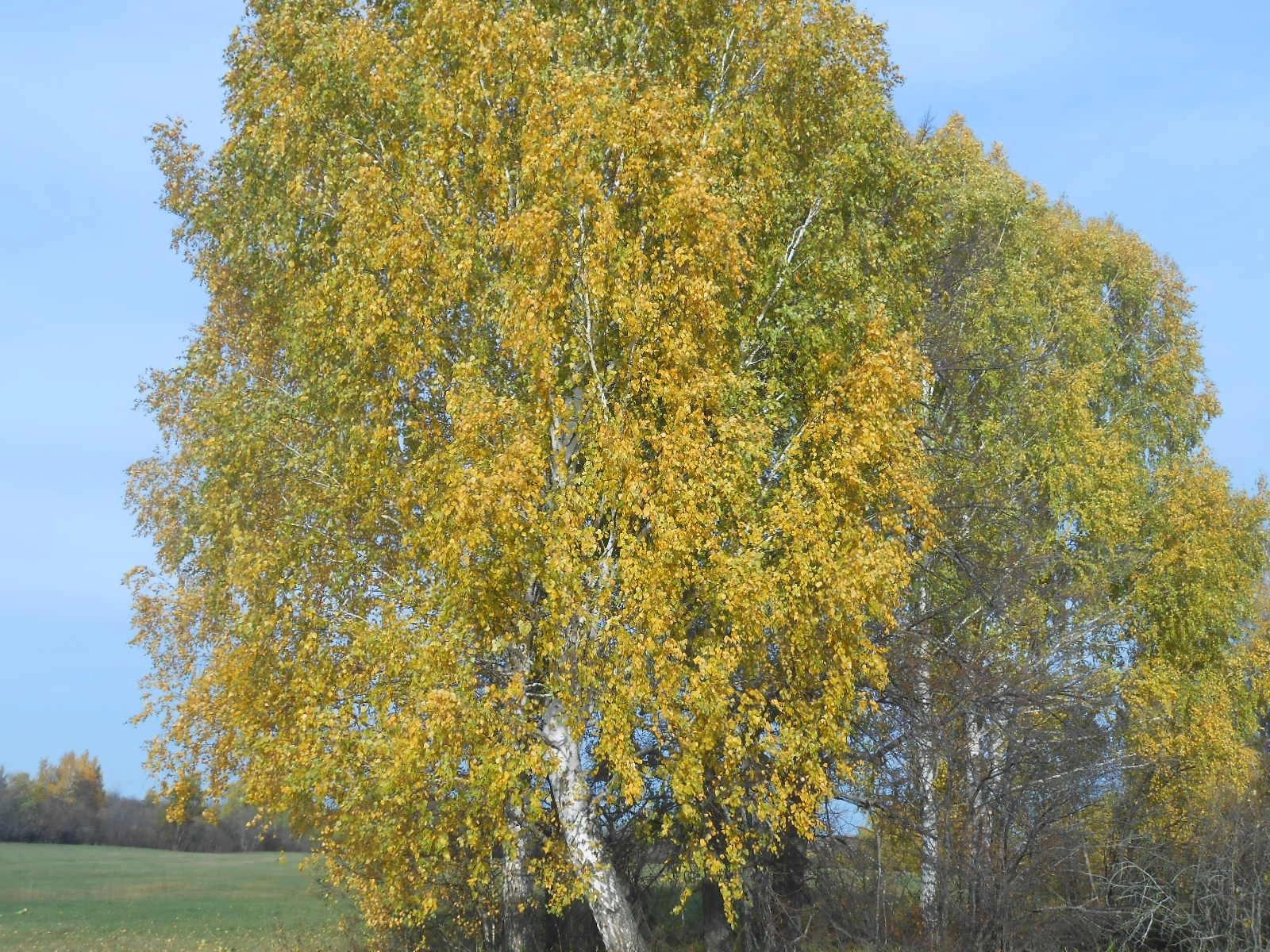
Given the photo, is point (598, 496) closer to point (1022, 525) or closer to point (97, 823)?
point (1022, 525)

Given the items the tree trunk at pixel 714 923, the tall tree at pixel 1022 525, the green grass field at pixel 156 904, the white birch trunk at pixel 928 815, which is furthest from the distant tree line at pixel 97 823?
the white birch trunk at pixel 928 815

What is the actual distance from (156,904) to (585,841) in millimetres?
32804

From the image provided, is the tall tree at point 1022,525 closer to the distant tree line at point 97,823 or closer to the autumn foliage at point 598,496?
the autumn foliage at point 598,496

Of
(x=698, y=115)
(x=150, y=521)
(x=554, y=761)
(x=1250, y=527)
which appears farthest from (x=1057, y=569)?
(x=150, y=521)

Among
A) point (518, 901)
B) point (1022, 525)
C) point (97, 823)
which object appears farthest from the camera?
point (97, 823)

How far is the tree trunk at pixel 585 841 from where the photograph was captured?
43.4 ft

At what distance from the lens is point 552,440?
13.8 m

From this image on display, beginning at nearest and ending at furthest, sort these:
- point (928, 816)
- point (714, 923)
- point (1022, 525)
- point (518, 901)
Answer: point (928, 816), point (518, 901), point (714, 923), point (1022, 525)

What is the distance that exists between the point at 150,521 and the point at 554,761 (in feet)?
63.6

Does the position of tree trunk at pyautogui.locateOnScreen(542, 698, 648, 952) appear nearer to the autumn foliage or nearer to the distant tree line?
the autumn foliage

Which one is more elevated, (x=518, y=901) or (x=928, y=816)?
(x=928, y=816)

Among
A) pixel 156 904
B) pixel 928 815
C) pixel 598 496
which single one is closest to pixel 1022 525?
pixel 928 815

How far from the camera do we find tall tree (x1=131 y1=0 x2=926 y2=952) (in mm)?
12734

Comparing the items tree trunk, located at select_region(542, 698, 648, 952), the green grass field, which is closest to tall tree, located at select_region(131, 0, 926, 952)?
tree trunk, located at select_region(542, 698, 648, 952)
